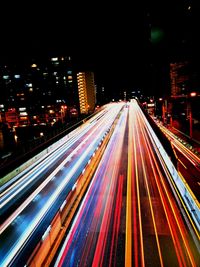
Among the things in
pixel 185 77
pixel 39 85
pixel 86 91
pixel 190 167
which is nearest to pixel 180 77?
pixel 185 77

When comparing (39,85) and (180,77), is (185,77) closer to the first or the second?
(180,77)

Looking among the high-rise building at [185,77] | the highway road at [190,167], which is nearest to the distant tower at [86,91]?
the high-rise building at [185,77]

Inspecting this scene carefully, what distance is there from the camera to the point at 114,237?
10281 millimetres

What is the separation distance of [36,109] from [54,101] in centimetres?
2102

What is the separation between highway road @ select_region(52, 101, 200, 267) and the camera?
29.5 feet

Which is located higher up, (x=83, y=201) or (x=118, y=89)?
(x=118, y=89)

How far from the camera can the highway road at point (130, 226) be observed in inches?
354

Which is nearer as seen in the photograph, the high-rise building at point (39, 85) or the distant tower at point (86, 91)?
the high-rise building at point (39, 85)

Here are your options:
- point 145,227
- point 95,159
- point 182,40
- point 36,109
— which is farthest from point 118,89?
point 145,227

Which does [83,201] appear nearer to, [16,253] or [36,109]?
[16,253]

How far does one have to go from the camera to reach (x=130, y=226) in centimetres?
1098

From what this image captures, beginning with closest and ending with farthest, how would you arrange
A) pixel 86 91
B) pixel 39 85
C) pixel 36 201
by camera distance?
pixel 36 201, pixel 39 85, pixel 86 91

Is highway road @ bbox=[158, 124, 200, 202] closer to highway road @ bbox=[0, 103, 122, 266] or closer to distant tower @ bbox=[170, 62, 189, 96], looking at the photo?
highway road @ bbox=[0, 103, 122, 266]

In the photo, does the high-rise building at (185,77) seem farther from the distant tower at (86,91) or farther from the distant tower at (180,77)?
the distant tower at (86,91)
